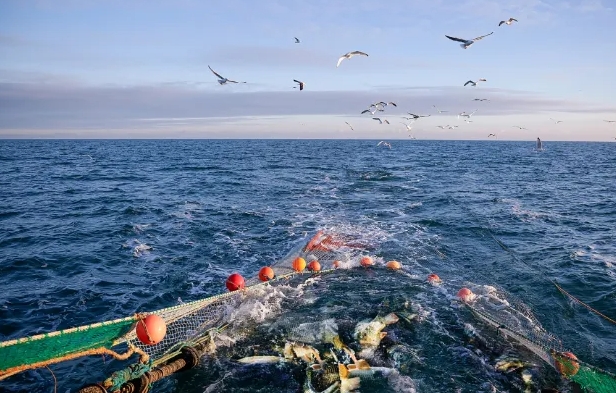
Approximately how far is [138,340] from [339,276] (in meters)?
8.69

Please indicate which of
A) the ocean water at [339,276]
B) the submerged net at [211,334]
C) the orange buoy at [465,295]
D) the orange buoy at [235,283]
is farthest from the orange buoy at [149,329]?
the orange buoy at [465,295]

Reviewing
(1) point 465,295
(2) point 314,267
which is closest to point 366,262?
(2) point 314,267

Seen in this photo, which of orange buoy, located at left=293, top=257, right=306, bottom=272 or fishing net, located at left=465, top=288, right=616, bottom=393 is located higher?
orange buoy, located at left=293, top=257, right=306, bottom=272

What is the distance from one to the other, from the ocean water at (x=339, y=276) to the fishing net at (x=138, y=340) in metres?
1.00

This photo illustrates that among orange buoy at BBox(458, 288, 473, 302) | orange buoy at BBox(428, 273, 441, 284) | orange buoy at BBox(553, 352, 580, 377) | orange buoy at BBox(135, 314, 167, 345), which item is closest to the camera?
orange buoy at BBox(135, 314, 167, 345)

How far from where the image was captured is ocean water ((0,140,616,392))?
10.4 metres

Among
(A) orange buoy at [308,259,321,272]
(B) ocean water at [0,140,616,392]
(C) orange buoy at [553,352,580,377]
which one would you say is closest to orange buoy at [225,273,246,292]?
(B) ocean water at [0,140,616,392]

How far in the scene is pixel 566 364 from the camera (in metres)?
9.51

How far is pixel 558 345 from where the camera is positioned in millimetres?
11680

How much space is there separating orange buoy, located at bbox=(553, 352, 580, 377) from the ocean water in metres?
0.34

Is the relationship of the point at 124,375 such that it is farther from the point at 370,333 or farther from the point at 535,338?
the point at 535,338

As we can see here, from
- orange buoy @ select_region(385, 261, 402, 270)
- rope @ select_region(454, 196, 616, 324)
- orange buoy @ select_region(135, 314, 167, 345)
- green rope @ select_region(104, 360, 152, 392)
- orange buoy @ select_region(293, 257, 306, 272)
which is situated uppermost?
orange buoy @ select_region(135, 314, 167, 345)

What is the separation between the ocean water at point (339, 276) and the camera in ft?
34.1

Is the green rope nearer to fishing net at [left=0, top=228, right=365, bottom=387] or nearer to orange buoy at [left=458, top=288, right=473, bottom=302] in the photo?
fishing net at [left=0, top=228, right=365, bottom=387]
